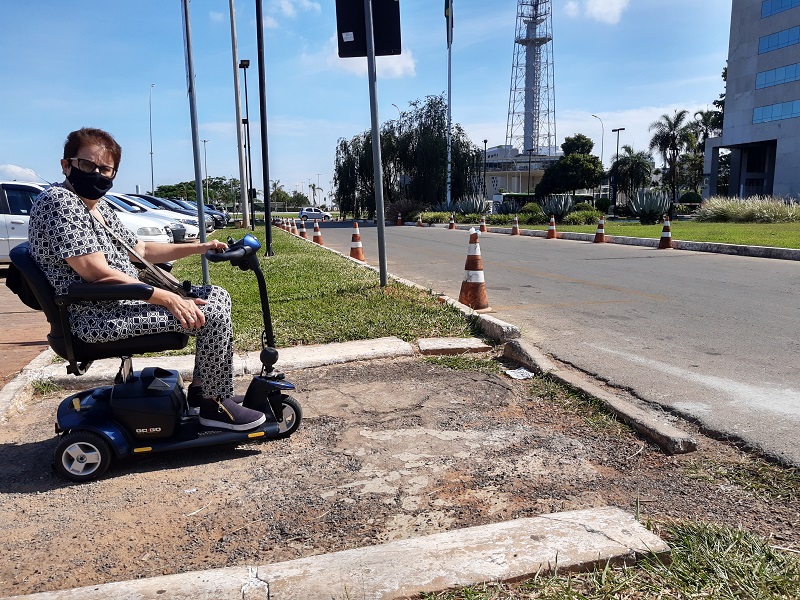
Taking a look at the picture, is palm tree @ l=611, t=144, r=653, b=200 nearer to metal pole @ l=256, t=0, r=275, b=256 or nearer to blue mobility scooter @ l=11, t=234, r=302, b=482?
metal pole @ l=256, t=0, r=275, b=256

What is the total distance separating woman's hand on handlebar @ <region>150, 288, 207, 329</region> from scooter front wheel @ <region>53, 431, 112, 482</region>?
683 millimetres

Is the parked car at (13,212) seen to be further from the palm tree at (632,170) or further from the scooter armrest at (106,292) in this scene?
the palm tree at (632,170)

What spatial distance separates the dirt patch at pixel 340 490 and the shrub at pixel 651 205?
24067 mm

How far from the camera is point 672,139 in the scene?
73.2 meters

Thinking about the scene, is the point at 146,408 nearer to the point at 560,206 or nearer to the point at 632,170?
the point at 560,206

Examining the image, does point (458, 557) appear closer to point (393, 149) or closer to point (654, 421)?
point (654, 421)

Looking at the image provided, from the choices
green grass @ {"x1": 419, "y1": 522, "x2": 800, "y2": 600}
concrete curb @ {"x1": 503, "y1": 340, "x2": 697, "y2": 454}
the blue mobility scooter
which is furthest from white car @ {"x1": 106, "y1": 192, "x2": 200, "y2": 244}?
green grass @ {"x1": 419, "y1": 522, "x2": 800, "y2": 600}

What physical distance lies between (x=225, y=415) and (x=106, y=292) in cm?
85

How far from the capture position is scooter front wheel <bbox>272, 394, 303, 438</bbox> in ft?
11.3

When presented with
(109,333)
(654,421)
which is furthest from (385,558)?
(654,421)

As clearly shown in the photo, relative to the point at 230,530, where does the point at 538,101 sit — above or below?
above

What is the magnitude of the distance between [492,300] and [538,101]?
95785 millimetres

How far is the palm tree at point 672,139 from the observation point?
237ft

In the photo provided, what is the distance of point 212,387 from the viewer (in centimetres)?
326
